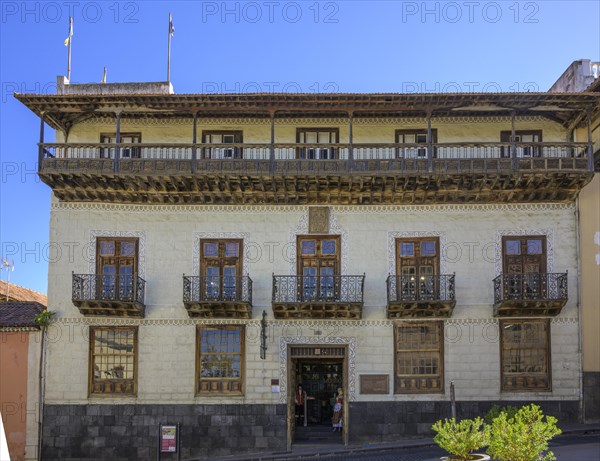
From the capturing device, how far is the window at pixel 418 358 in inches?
925

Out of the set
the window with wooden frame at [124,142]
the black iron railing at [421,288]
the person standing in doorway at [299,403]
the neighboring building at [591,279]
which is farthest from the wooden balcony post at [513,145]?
the window with wooden frame at [124,142]

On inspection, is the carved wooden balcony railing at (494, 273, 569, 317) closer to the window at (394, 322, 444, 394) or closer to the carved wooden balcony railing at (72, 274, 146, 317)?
the window at (394, 322, 444, 394)

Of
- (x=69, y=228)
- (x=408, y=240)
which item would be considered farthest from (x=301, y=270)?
(x=69, y=228)

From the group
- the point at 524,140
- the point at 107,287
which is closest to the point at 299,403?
the point at 107,287

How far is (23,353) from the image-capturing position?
23.7 metres

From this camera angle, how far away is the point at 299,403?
24.5 m

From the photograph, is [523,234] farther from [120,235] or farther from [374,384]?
[120,235]

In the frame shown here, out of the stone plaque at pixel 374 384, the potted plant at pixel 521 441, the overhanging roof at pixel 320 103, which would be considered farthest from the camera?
the stone plaque at pixel 374 384

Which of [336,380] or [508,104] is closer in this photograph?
[508,104]

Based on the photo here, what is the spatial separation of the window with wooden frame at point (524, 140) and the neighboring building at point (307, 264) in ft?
0.19

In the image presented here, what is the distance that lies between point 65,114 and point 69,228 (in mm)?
3481

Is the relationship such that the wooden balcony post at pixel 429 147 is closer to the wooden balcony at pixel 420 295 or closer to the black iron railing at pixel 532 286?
the wooden balcony at pixel 420 295

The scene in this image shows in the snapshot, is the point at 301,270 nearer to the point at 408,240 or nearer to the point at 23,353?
the point at 408,240

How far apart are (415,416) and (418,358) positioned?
5.54ft
